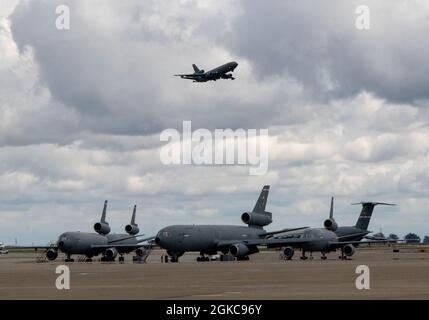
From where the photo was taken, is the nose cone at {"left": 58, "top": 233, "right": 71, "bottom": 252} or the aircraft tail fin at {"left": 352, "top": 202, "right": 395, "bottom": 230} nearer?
the nose cone at {"left": 58, "top": 233, "right": 71, "bottom": 252}

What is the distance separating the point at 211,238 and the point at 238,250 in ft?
16.9

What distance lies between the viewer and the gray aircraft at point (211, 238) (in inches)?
A: 4887

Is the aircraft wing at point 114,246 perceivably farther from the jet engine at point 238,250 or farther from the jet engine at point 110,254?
the jet engine at point 238,250

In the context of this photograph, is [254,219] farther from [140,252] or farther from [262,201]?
[140,252]

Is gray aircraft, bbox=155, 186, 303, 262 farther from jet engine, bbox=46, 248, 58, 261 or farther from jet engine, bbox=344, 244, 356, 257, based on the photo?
jet engine, bbox=46, 248, 58, 261

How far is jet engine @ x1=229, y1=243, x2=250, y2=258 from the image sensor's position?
12512 cm

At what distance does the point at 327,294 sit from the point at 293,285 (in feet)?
30.1

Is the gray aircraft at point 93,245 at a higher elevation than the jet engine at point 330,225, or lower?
lower

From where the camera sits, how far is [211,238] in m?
128

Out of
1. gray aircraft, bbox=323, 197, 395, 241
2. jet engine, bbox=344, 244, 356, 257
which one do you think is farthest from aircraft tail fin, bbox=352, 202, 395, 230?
jet engine, bbox=344, 244, 356, 257

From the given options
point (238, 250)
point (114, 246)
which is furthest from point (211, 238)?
point (114, 246)

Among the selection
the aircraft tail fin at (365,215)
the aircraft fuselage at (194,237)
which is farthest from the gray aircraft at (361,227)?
the aircraft fuselage at (194,237)
